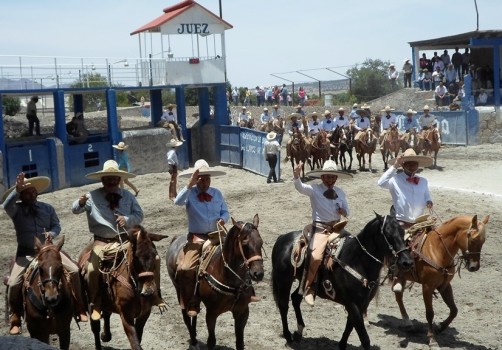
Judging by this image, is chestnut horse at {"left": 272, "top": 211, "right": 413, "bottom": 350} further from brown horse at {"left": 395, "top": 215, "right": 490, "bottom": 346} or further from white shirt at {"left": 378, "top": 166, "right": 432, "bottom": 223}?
white shirt at {"left": 378, "top": 166, "right": 432, "bottom": 223}

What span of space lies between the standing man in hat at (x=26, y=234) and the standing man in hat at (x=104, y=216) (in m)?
0.19

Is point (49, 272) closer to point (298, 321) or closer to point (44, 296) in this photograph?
point (44, 296)

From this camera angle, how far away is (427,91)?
3616 cm

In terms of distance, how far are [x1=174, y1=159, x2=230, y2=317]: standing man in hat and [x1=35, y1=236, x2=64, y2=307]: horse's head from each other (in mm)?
1596

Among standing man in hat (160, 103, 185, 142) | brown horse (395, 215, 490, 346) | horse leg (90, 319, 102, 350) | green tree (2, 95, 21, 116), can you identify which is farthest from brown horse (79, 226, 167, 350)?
green tree (2, 95, 21, 116)

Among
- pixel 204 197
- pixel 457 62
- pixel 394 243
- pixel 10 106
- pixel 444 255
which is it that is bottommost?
pixel 444 255

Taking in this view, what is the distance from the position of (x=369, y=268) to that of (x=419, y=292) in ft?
11.5

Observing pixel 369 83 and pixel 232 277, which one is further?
pixel 369 83

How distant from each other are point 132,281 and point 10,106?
1527 inches

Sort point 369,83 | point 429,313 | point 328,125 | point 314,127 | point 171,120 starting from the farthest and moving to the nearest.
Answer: point 369,83
point 171,120
point 314,127
point 328,125
point 429,313

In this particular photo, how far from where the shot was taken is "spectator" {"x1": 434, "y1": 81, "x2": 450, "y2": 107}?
1320 inches

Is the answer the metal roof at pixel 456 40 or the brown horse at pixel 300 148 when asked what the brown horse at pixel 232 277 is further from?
the metal roof at pixel 456 40

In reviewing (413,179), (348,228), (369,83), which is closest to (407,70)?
(369,83)

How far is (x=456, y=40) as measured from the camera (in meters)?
34.0
